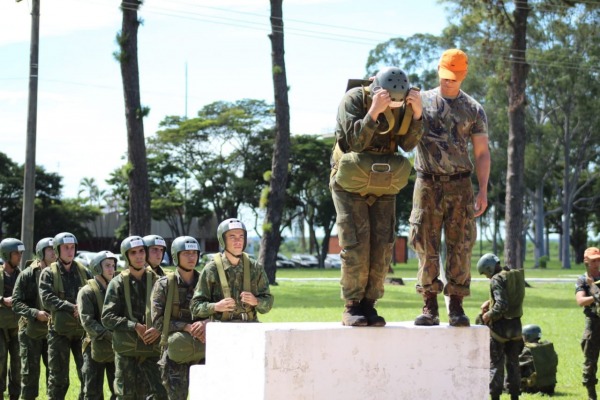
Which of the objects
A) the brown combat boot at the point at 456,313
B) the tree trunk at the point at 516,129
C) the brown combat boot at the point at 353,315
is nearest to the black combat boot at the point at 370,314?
the brown combat boot at the point at 353,315

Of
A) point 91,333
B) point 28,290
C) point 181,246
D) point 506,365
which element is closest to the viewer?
point 181,246

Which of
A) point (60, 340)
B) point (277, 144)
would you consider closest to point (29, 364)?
point (60, 340)

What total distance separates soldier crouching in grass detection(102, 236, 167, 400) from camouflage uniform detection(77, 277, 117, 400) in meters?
0.58

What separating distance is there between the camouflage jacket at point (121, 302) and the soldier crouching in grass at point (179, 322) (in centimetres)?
75

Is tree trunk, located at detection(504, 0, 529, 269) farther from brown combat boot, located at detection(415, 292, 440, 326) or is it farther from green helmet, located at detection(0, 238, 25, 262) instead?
brown combat boot, located at detection(415, 292, 440, 326)

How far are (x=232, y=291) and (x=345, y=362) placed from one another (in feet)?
6.00

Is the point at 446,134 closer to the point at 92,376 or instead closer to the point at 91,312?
the point at 91,312

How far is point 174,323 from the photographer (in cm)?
891

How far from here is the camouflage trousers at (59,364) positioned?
11.3 metres

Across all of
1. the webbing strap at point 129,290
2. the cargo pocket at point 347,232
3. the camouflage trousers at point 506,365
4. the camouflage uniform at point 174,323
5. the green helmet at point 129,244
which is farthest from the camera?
the camouflage trousers at point 506,365

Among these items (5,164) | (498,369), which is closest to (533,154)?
(5,164)

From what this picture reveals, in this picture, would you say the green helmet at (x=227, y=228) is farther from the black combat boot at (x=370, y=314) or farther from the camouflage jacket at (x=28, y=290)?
the camouflage jacket at (x=28, y=290)

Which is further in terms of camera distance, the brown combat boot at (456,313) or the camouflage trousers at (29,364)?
the camouflage trousers at (29,364)

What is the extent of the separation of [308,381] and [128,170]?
56.9ft
